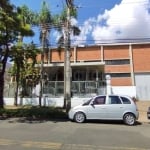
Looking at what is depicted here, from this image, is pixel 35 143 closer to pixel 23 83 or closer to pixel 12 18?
pixel 12 18

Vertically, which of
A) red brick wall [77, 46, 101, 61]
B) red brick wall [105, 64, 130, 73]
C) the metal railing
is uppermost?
red brick wall [77, 46, 101, 61]

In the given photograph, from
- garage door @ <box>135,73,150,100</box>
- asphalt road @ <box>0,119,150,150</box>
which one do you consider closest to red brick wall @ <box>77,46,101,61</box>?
garage door @ <box>135,73,150,100</box>

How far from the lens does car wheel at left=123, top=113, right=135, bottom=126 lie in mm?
18328

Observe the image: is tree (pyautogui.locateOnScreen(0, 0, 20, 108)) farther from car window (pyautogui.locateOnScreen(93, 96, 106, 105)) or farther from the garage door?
the garage door

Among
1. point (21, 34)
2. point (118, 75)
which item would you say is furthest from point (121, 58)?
point (21, 34)

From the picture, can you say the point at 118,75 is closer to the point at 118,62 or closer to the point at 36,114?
the point at 118,62

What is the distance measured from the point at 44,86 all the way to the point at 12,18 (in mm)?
15094

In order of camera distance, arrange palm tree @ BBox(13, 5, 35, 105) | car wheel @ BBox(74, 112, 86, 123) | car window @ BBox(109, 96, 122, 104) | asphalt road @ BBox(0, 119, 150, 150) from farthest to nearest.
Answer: palm tree @ BBox(13, 5, 35, 105) → car window @ BBox(109, 96, 122, 104) → car wheel @ BBox(74, 112, 86, 123) → asphalt road @ BBox(0, 119, 150, 150)

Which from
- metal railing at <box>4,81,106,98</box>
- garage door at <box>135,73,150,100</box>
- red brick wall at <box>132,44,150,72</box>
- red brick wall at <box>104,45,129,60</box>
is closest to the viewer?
metal railing at <box>4,81,106,98</box>

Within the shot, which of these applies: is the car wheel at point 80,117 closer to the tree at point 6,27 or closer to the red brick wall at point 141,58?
the tree at point 6,27

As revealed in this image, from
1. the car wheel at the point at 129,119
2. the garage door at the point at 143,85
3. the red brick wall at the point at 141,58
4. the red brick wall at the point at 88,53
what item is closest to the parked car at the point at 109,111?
the car wheel at the point at 129,119

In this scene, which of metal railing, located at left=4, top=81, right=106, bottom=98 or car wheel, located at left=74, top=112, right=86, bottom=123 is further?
metal railing, located at left=4, top=81, right=106, bottom=98

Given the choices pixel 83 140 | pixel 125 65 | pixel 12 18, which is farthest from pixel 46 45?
pixel 83 140

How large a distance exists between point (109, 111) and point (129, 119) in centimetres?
118
